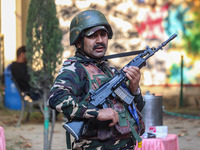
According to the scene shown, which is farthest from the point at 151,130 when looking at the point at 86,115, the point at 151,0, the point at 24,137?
the point at 151,0

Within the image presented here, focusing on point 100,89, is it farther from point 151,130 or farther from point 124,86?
point 151,130

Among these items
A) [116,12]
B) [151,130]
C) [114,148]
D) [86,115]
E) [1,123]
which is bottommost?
[1,123]

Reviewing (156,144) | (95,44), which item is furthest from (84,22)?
(156,144)

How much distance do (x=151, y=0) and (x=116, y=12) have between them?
52.6 inches

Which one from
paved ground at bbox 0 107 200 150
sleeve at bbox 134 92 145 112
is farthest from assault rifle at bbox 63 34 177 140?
paved ground at bbox 0 107 200 150

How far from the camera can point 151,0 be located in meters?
11.3

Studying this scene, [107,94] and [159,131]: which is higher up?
[107,94]

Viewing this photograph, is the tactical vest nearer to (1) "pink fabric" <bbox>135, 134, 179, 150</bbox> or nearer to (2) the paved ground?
(1) "pink fabric" <bbox>135, 134, 179, 150</bbox>

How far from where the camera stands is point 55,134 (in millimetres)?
6973

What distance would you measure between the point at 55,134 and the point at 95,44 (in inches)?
194

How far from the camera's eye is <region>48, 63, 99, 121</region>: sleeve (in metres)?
2.05

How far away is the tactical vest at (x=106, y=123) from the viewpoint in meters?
2.12

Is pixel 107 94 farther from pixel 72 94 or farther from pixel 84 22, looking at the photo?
pixel 84 22

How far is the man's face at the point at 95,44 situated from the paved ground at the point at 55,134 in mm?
3745
